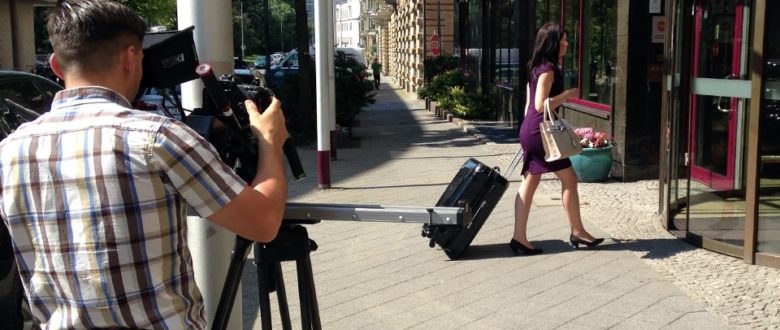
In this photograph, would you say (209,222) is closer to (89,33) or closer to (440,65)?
(89,33)

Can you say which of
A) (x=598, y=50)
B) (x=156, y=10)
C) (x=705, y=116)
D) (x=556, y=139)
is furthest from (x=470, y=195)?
(x=156, y=10)

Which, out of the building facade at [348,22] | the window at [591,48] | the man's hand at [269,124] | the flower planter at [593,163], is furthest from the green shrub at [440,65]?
the building facade at [348,22]

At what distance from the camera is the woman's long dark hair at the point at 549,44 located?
6.05 meters

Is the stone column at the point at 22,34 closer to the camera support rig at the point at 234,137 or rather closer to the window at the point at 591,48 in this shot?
the window at the point at 591,48

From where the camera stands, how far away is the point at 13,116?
185 inches

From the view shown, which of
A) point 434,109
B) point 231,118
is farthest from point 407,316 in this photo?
point 434,109

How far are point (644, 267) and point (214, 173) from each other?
4.49 m

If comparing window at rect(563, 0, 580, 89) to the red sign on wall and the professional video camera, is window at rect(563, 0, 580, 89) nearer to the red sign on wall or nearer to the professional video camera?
the professional video camera

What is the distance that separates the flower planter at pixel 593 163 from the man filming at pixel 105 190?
25.0 ft

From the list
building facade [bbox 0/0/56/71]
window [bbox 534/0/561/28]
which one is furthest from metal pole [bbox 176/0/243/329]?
building facade [bbox 0/0/56/71]

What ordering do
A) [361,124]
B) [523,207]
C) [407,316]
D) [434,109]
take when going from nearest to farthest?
[407,316]
[523,207]
[361,124]
[434,109]

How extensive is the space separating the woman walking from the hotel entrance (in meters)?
0.94

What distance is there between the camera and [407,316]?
191 inches

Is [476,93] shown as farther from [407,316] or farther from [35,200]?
[35,200]
